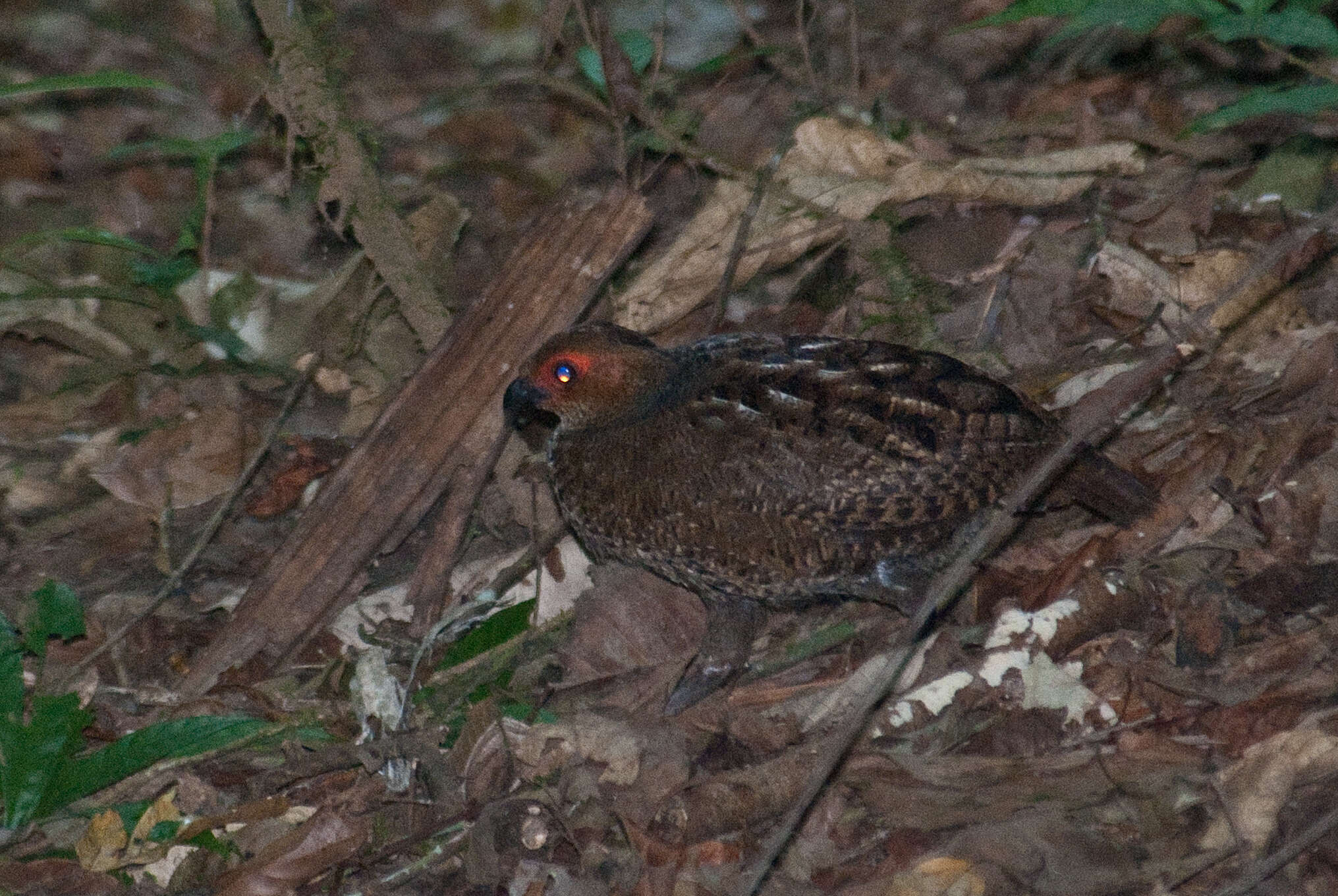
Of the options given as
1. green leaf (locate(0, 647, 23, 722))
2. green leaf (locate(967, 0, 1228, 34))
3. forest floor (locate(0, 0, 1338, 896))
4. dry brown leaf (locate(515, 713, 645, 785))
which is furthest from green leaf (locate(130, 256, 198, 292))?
green leaf (locate(967, 0, 1228, 34))

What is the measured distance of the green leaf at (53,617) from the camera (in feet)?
14.9

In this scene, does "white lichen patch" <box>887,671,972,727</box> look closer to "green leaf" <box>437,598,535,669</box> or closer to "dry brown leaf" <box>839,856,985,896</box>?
"dry brown leaf" <box>839,856,985,896</box>

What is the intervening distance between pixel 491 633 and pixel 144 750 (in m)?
1.06

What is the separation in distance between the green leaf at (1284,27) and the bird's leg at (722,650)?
2.01 m

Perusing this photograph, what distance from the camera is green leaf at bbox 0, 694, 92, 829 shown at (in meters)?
3.93

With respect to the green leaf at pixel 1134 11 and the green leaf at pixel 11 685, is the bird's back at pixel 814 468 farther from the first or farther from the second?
the green leaf at pixel 11 685

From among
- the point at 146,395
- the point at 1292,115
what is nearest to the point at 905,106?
the point at 1292,115

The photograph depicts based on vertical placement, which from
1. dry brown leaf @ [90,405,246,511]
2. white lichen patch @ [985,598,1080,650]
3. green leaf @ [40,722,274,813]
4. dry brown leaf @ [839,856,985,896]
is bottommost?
dry brown leaf @ [839,856,985,896]

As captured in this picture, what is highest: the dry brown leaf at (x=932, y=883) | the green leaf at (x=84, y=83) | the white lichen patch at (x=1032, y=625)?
the green leaf at (x=84, y=83)

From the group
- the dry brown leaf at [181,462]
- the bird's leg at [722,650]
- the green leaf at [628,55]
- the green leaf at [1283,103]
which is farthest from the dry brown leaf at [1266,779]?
the dry brown leaf at [181,462]

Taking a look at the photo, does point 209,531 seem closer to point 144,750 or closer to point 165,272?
point 144,750

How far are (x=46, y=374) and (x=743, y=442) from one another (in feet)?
11.0

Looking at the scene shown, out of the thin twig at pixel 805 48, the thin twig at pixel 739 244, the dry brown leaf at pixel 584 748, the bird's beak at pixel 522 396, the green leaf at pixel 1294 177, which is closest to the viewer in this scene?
the dry brown leaf at pixel 584 748

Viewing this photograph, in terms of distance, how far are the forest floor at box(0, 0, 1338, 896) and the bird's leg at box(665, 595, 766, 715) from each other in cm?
6
